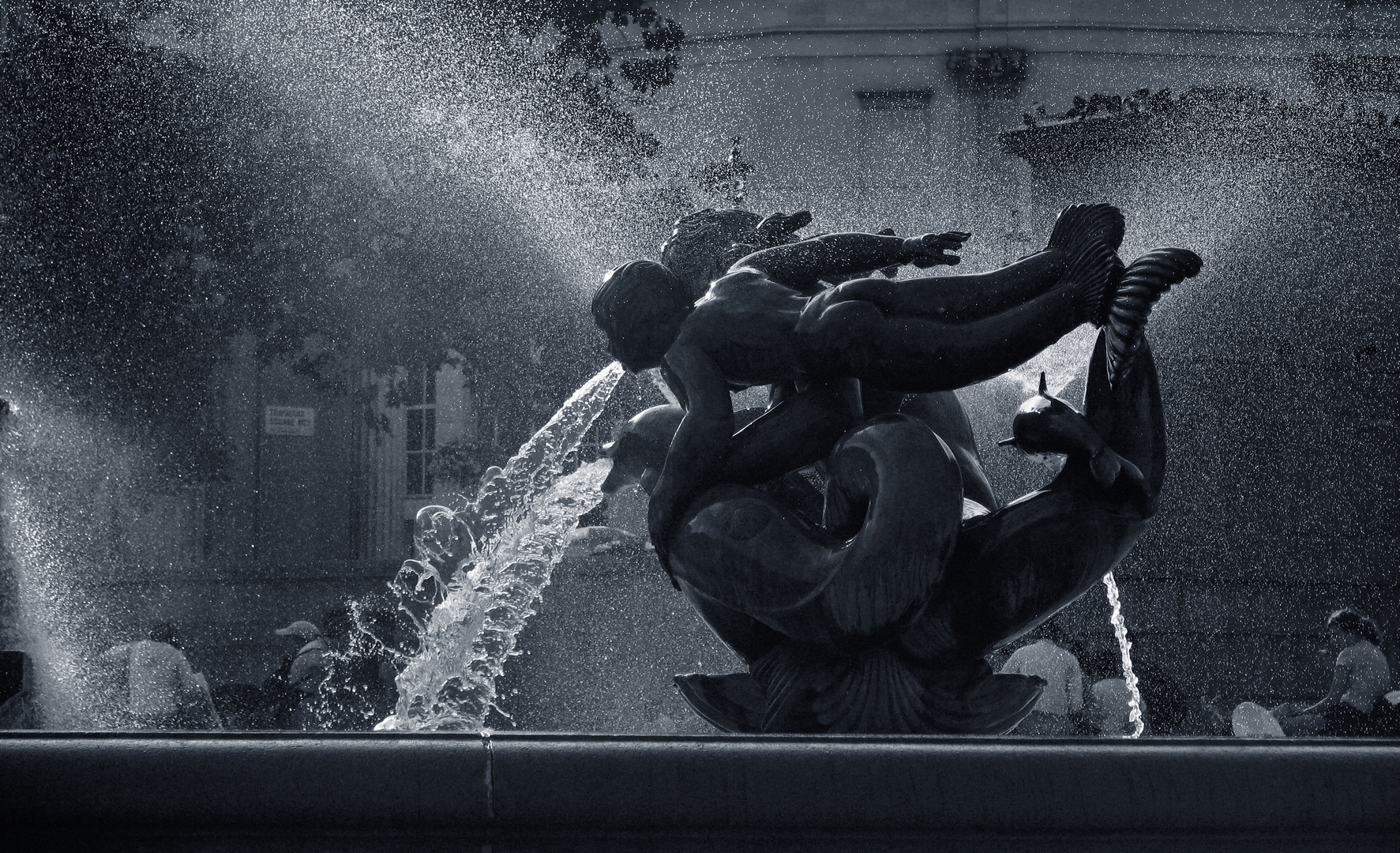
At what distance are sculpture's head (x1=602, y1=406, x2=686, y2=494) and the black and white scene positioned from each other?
1 cm

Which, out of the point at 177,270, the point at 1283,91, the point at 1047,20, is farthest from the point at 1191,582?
the point at 177,270

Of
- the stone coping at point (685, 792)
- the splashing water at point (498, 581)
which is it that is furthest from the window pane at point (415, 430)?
the stone coping at point (685, 792)

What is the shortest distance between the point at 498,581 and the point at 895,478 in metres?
2.02

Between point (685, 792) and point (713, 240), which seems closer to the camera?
point (685, 792)

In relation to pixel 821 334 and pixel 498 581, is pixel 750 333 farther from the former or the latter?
pixel 498 581

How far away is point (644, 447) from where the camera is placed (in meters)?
3.40

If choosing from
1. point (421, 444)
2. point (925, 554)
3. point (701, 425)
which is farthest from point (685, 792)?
point (421, 444)

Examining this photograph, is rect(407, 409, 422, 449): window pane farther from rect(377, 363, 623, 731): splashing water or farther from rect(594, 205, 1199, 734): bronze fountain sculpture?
rect(594, 205, 1199, 734): bronze fountain sculpture

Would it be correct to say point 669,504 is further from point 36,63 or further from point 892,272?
point 36,63

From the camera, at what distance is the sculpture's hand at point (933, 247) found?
301 centimetres

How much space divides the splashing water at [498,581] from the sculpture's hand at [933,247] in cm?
126

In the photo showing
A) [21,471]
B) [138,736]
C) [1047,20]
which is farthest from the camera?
[1047,20]

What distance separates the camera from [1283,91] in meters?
17.1

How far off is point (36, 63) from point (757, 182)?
7.41 meters
